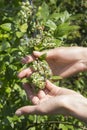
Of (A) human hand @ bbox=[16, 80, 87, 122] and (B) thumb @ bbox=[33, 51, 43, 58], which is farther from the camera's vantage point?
(B) thumb @ bbox=[33, 51, 43, 58]

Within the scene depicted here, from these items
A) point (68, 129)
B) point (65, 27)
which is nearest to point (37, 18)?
point (65, 27)

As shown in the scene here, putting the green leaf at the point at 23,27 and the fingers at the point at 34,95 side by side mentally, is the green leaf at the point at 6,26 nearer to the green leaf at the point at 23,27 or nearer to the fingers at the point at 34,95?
the green leaf at the point at 23,27

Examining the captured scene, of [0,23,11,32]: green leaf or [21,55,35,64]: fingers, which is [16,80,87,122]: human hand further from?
[0,23,11,32]: green leaf

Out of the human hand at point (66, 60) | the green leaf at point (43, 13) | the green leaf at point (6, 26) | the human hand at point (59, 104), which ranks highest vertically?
the green leaf at point (43, 13)

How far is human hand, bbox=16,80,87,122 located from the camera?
204cm

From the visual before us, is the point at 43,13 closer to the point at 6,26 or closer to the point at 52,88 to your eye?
the point at 6,26

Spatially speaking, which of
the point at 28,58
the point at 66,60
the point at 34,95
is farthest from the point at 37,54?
the point at 66,60

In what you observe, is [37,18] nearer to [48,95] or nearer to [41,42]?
[41,42]

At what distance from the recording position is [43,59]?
2.21m

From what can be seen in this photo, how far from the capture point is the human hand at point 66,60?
94.4 inches

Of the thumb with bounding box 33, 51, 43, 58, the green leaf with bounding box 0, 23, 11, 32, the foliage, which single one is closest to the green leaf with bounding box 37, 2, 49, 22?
the foliage

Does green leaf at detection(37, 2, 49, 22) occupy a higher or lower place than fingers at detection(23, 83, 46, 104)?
higher

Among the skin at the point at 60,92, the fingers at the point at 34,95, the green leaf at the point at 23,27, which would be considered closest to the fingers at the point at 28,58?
the skin at the point at 60,92

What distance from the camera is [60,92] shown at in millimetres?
2270
